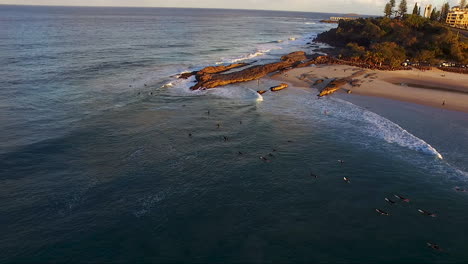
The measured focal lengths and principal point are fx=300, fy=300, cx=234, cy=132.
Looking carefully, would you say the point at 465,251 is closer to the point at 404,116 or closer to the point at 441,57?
the point at 404,116

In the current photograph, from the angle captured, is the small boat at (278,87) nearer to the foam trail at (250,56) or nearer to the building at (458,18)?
the foam trail at (250,56)

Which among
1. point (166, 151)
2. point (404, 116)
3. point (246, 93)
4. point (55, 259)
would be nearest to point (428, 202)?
point (404, 116)

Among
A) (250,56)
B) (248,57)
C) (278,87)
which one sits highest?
(250,56)

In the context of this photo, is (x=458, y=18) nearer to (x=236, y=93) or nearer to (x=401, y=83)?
(x=401, y=83)

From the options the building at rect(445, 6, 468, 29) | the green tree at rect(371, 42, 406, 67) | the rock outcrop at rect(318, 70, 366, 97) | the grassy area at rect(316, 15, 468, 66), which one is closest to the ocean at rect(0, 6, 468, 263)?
the rock outcrop at rect(318, 70, 366, 97)

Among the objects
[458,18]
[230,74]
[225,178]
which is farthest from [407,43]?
[458,18]

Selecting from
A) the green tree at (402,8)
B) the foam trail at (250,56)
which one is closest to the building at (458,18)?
the green tree at (402,8)
